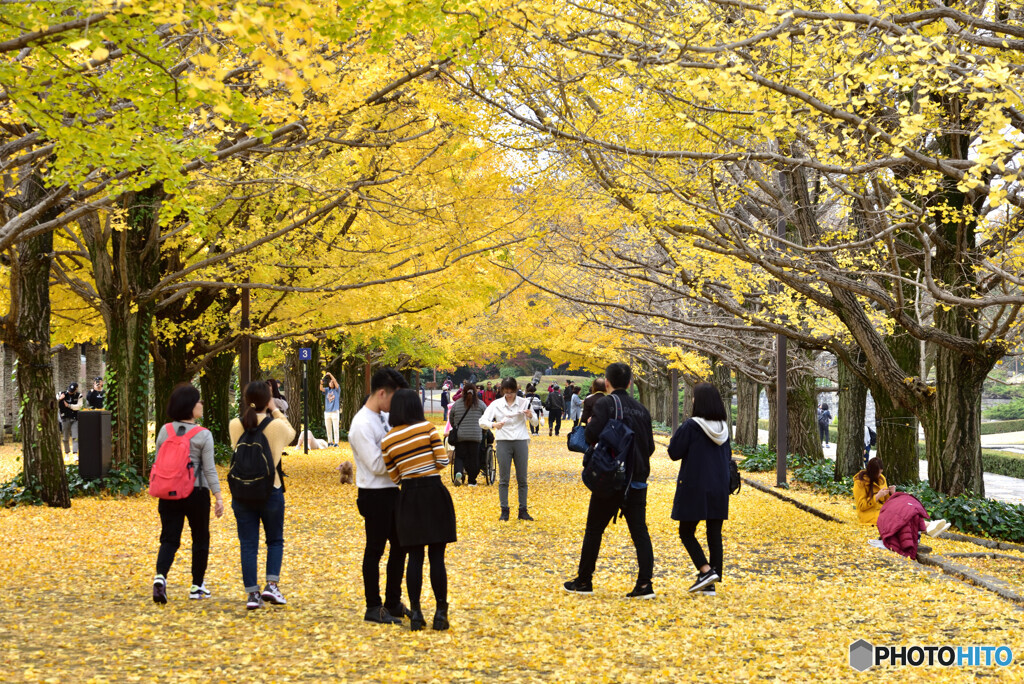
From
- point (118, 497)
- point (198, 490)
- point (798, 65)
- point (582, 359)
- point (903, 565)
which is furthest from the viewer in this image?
point (582, 359)

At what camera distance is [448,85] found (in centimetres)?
1224

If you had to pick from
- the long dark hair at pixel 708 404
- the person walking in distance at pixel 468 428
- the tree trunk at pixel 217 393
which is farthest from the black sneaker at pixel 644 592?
the tree trunk at pixel 217 393

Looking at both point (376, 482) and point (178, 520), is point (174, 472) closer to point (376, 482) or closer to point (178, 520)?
point (178, 520)

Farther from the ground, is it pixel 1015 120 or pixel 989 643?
pixel 1015 120

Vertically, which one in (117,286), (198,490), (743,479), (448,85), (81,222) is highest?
(448,85)

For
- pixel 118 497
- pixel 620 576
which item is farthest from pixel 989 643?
pixel 118 497

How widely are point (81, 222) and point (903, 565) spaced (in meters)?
13.2

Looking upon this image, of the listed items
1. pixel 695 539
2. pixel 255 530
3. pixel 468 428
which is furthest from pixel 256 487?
pixel 468 428

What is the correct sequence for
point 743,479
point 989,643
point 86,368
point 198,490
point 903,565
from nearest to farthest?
point 989,643
point 198,490
point 903,565
point 743,479
point 86,368

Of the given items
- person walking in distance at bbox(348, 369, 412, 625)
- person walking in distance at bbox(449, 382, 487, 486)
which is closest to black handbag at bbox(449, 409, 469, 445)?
person walking in distance at bbox(449, 382, 487, 486)

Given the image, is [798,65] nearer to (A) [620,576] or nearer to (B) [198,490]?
(A) [620,576]

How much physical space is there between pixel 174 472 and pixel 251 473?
60cm

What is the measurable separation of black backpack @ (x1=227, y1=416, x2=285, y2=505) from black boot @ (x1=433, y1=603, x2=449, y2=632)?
1.52 m

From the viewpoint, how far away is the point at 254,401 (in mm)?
7195
